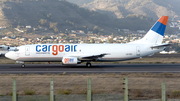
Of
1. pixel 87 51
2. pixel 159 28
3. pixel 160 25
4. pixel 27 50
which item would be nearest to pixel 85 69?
pixel 87 51

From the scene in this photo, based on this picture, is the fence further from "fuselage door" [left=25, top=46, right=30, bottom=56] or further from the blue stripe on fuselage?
the blue stripe on fuselage

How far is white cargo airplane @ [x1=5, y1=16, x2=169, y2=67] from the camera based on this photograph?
3306cm

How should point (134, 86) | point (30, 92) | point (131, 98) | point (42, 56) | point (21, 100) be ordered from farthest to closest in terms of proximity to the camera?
point (42, 56) → point (134, 86) → point (30, 92) → point (131, 98) → point (21, 100)

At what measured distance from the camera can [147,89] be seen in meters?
11.5

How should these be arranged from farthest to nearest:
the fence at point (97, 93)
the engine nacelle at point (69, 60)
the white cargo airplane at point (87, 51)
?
1. the white cargo airplane at point (87, 51)
2. the engine nacelle at point (69, 60)
3. the fence at point (97, 93)

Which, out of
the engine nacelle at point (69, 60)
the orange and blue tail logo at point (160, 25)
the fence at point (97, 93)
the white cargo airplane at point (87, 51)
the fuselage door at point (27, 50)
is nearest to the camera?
the fence at point (97, 93)

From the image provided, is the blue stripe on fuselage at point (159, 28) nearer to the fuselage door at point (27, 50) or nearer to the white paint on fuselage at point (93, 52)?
the white paint on fuselage at point (93, 52)

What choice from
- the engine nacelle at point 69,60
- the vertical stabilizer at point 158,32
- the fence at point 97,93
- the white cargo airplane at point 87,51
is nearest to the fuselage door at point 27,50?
the white cargo airplane at point 87,51

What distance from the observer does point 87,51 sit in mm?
33906

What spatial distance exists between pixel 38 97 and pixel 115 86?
3.77 metres

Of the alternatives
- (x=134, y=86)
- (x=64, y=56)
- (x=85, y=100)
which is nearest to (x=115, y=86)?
(x=134, y=86)

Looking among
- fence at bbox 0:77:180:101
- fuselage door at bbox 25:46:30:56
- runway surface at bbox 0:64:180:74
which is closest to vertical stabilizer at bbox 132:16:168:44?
runway surface at bbox 0:64:180:74

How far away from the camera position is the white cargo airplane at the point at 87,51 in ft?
108

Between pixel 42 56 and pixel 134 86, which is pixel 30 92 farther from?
pixel 42 56
